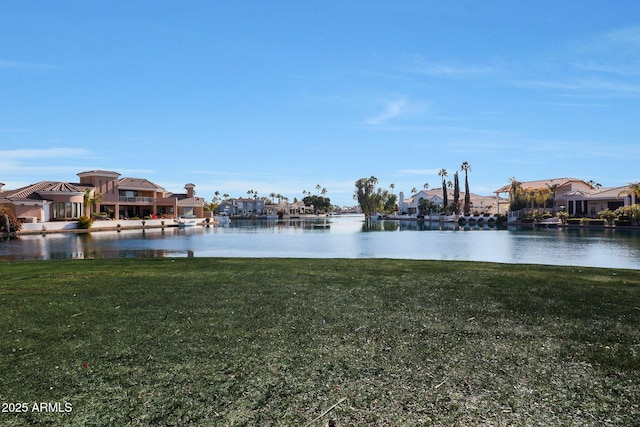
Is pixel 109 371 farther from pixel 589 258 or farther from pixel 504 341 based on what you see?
pixel 589 258

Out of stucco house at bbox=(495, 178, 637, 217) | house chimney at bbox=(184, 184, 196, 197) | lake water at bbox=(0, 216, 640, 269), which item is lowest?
lake water at bbox=(0, 216, 640, 269)

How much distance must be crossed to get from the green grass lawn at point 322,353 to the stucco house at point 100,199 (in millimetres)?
42299

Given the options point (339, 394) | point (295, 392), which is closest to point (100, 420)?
point (295, 392)

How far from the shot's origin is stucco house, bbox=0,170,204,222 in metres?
45.2

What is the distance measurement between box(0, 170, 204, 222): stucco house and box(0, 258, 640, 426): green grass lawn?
139 ft

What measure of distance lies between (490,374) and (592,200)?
73.3 m

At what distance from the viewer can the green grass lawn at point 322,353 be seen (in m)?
3.64

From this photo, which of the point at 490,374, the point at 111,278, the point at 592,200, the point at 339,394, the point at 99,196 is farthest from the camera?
the point at 592,200

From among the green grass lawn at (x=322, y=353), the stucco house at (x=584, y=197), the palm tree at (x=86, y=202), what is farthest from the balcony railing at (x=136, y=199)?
the stucco house at (x=584, y=197)

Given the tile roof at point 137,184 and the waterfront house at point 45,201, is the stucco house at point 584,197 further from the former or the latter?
the waterfront house at point 45,201

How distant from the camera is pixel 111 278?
10.1 m

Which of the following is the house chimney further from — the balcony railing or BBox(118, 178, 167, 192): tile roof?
the balcony railing

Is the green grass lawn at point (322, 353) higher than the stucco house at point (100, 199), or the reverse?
the stucco house at point (100, 199)

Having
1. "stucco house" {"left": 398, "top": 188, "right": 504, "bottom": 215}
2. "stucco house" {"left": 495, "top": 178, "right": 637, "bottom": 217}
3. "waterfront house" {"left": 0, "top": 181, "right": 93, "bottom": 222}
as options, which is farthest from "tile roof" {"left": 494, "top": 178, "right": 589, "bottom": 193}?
"waterfront house" {"left": 0, "top": 181, "right": 93, "bottom": 222}
